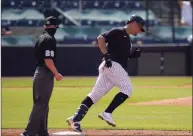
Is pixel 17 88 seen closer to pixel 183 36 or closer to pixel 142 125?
pixel 142 125

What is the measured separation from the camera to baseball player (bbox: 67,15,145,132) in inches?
338

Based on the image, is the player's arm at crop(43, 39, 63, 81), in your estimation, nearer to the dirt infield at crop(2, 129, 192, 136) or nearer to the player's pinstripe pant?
the player's pinstripe pant

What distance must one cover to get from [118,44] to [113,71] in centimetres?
43

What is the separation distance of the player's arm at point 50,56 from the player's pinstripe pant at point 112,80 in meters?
0.94

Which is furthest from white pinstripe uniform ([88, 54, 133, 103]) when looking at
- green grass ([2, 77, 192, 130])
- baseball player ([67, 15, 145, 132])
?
green grass ([2, 77, 192, 130])

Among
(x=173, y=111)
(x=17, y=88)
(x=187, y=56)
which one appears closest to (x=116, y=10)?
(x=187, y=56)

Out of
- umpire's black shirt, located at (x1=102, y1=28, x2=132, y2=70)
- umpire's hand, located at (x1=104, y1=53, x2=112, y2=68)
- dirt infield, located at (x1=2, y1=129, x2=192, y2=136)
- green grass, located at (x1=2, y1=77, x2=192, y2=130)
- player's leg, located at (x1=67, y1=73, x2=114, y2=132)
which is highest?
umpire's black shirt, located at (x1=102, y1=28, x2=132, y2=70)

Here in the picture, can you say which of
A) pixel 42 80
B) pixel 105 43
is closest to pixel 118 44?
pixel 105 43

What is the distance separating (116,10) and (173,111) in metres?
20.8

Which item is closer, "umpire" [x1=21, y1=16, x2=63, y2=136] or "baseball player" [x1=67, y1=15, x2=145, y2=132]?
"umpire" [x1=21, y1=16, x2=63, y2=136]

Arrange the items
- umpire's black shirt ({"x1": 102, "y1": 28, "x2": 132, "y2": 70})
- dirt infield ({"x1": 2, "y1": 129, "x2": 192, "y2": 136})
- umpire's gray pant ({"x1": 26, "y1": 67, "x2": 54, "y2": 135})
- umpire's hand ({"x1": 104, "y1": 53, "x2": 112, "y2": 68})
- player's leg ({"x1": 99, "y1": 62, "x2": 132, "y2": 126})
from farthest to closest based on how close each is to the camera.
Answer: dirt infield ({"x1": 2, "y1": 129, "x2": 192, "y2": 136}) < umpire's black shirt ({"x1": 102, "y1": 28, "x2": 132, "y2": 70}) < player's leg ({"x1": 99, "y1": 62, "x2": 132, "y2": 126}) < umpire's hand ({"x1": 104, "y1": 53, "x2": 112, "y2": 68}) < umpire's gray pant ({"x1": 26, "y1": 67, "x2": 54, "y2": 135})

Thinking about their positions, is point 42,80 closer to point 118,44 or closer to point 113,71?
point 113,71

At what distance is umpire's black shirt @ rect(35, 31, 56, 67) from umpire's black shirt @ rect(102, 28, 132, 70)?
1.00 metres

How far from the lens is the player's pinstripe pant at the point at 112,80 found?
858 centimetres
